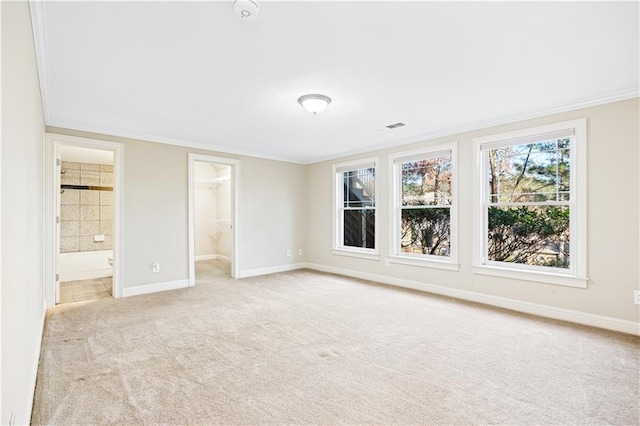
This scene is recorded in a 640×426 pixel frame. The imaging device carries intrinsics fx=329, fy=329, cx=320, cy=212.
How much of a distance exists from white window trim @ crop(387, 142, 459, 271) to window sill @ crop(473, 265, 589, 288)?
387mm

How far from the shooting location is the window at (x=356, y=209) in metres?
5.82

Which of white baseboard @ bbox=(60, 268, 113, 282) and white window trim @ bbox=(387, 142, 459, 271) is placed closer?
white window trim @ bbox=(387, 142, 459, 271)

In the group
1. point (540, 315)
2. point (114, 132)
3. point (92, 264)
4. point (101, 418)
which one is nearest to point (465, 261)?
point (540, 315)

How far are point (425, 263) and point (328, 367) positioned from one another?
2841mm

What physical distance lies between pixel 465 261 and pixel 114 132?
5102mm

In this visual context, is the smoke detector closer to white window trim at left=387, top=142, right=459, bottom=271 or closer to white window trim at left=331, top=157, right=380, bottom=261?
white window trim at left=387, top=142, right=459, bottom=271

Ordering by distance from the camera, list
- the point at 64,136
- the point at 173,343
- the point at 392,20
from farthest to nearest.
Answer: the point at 64,136
the point at 173,343
the point at 392,20

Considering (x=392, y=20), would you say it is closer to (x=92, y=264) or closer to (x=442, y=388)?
(x=442, y=388)

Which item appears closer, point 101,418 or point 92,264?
point 101,418

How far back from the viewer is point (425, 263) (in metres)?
4.88

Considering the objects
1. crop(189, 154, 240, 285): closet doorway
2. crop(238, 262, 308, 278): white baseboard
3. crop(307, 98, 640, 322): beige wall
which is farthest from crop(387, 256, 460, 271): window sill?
crop(189, 154, 240, 285): closet doorway

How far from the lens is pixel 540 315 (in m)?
3.72

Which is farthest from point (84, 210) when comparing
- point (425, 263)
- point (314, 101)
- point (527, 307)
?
point (527, 307)

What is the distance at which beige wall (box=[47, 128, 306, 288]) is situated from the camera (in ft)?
15.3
